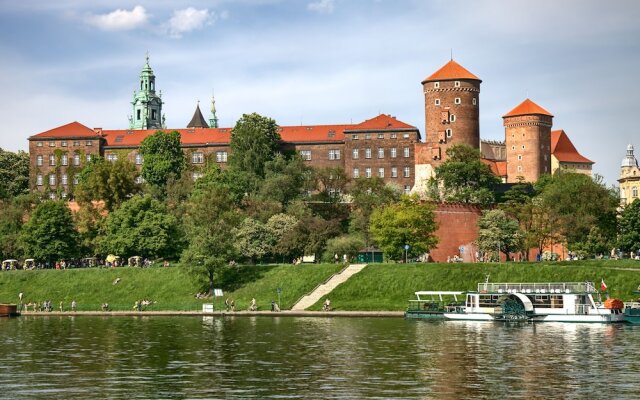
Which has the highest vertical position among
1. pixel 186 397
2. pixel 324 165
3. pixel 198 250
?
pixel 324 165

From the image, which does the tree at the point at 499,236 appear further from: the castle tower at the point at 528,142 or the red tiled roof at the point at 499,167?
the red tiled roof at the point at 499,167

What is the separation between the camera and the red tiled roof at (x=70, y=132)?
473 ft

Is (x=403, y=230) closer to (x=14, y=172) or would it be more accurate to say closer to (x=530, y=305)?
(x=530, y=305)

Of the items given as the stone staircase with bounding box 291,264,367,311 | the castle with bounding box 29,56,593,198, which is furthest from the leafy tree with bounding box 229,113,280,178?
the stone staircase with bounding box 291,264,367,311

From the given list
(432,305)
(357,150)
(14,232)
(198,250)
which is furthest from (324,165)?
(432,305)

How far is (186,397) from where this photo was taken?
40656 mm

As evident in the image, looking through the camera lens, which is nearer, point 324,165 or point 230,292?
point 230,292

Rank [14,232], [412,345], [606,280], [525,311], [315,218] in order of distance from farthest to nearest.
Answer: [14,232] < [315,218] < [606,280] < [525,311] < [412,345]

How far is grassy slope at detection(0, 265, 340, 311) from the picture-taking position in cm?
8631

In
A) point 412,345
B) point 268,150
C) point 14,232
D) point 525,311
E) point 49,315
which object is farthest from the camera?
point 268,150

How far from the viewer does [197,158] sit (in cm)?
14112

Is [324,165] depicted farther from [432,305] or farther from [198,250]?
[432,305]

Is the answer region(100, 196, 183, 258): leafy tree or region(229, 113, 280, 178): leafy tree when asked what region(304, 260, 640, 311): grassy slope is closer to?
region(100, 196, 183, 258): leafy tree

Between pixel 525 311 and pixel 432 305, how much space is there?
7048mm
